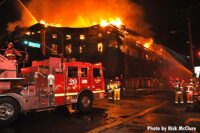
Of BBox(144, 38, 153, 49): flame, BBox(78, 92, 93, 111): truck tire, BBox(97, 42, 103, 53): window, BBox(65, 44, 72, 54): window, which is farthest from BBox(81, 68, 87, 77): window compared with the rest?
BBox(144, 38, 153, 49): flame

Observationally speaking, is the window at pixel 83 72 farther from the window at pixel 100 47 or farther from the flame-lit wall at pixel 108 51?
the window at pixel 100 47

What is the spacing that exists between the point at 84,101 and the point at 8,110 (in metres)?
3.88

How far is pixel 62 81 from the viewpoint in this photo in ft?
32.1

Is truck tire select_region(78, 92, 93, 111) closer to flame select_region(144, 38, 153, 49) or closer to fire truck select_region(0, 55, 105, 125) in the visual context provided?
fire truck select_region(0, 55, 105, 125)

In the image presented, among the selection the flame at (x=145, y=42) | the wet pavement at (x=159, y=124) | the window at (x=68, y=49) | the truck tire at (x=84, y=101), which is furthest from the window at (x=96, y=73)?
the flame at (x=145, y=42)

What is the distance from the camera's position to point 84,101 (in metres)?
10.8

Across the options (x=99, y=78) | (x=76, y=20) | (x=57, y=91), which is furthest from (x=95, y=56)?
(x=57, y=91)

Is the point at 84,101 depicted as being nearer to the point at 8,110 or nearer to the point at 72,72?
the point at 72,72

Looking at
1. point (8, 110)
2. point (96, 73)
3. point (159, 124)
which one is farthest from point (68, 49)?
point (159, 124)

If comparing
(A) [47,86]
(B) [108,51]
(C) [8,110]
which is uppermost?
A: (B) [108,51]

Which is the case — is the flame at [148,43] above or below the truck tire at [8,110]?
above

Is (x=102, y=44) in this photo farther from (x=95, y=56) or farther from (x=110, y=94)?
(x=110, y=94)

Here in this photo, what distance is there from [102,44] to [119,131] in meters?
28.9

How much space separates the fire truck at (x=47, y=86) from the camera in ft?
26.2
